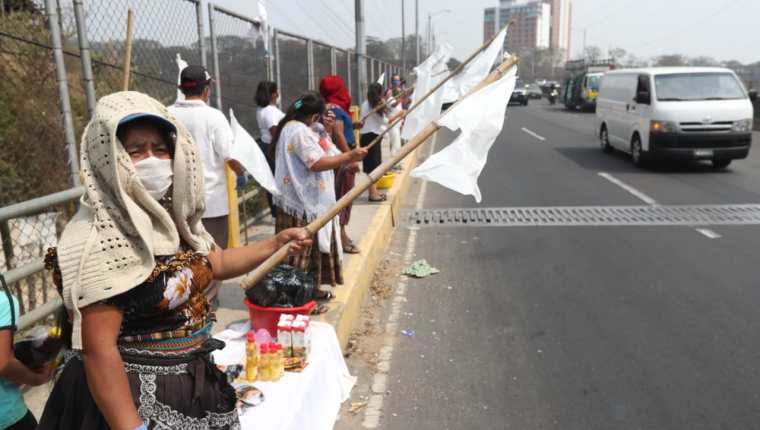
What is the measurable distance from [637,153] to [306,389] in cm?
1162

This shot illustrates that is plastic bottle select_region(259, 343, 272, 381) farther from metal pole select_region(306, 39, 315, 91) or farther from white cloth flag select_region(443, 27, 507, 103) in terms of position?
metal pole select_region(306, 39, 315, 91)

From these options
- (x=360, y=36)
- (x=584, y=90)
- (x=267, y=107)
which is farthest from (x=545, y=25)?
(x=267, y=107)

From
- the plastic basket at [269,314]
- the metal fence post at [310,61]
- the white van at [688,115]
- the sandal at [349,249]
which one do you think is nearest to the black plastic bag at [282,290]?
the plastic basket at [269,314]

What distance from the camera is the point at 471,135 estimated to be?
9.71ft

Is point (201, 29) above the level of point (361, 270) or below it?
above

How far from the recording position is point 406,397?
3.99 meters

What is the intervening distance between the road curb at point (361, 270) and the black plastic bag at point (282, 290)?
43cm

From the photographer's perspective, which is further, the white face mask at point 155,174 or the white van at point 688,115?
the white van at point 688,115

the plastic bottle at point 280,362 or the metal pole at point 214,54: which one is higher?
the metal pole at point 214,54

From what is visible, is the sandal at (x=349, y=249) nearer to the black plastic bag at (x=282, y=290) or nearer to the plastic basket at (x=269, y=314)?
the black plastic bag at (x=282, y=290)

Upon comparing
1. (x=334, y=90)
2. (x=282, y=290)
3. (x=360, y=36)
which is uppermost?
(x=360, y=36)

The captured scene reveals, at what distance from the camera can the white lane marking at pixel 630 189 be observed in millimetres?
9717

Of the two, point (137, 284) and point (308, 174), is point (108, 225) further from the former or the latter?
point (308, 174)

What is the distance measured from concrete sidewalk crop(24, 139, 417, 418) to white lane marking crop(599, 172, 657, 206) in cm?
385
